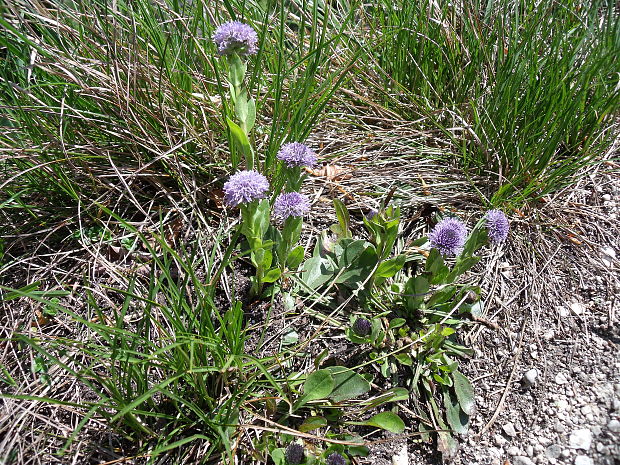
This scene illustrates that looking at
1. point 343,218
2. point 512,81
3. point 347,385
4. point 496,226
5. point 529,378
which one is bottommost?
point 347,385

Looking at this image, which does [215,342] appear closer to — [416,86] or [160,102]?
[160,102]

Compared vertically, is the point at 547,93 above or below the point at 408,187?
above

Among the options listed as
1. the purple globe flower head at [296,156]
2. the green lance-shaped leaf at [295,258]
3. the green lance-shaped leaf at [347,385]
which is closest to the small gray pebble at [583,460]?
the green lance-shaped leaf at [347,385]

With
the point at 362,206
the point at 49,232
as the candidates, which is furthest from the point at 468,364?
the point at 49,232

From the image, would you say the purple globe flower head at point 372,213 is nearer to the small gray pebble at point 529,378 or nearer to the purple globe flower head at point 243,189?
the purple globe flower head at point 243,189

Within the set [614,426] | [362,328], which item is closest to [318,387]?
[362,328]

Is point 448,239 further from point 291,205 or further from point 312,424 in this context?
point 312,424
